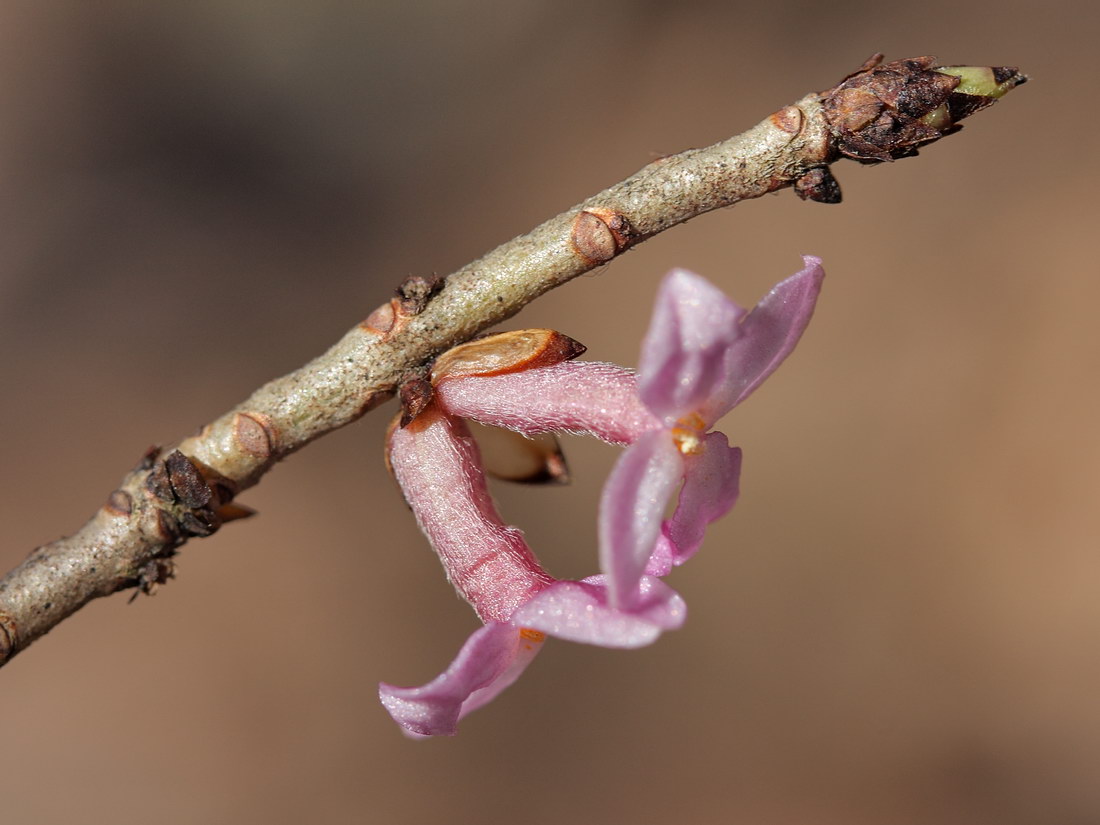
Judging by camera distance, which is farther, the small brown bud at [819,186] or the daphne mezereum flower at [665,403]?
the small brown bud at [819,186]

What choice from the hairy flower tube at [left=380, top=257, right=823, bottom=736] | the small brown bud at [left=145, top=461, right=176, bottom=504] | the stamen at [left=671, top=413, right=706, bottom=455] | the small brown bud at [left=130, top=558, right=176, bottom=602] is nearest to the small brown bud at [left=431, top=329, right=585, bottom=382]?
the hairy flower tube at [left=380, top=257, right=823, bottom=736]

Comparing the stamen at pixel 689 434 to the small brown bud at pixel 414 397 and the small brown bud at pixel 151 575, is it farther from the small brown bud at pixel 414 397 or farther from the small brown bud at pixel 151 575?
the small brown bud at pixel 151 575

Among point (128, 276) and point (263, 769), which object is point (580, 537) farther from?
point (128, 276)

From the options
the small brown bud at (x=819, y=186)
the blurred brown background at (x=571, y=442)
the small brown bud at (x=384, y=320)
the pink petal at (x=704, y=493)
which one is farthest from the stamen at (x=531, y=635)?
the blurred brown background at (x=571, y=442)

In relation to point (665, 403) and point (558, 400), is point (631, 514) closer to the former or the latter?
point (665, 403)

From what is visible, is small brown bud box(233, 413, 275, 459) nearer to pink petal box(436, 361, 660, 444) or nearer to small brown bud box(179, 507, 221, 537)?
small brown bud box(179, 507, 221, 537)

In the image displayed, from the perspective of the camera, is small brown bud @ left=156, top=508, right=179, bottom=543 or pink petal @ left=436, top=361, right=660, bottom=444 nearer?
pink petal @ left=436, top=361, right=660, bottom=444
